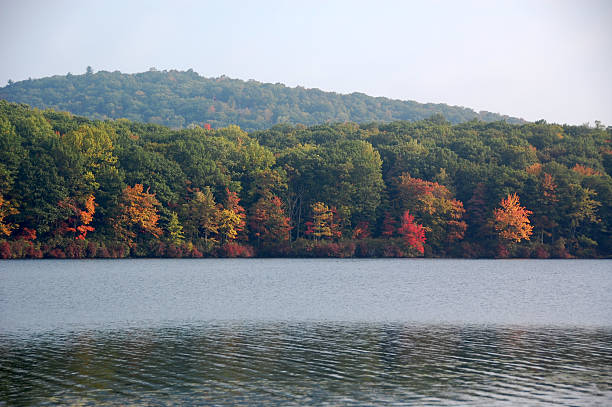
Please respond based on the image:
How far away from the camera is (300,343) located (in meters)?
32.2

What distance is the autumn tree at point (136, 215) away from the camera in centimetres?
10481

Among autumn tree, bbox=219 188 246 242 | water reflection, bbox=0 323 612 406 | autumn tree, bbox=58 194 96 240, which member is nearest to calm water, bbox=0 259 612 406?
water reflection, bbox=0 323 612 406

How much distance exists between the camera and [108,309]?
43875mm

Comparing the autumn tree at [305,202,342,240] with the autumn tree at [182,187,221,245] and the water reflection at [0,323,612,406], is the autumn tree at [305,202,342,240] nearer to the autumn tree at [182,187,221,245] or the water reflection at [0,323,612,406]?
the autumn tree at [182,187,221,245]

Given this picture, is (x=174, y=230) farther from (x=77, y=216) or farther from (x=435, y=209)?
(x=435, y=209)

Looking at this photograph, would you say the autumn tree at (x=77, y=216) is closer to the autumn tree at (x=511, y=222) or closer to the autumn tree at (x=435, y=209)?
the autumn tree at (x=435, y=209)

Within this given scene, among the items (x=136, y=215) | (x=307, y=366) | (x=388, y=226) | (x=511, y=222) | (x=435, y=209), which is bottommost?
(x=307, y=366)

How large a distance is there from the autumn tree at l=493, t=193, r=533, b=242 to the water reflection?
8310cm

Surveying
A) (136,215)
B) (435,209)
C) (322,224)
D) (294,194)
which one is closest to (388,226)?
(435,209)

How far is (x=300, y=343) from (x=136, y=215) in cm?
7755

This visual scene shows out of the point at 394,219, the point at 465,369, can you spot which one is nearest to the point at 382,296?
the point at 465,369

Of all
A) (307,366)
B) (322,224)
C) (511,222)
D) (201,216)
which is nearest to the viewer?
(307,366)

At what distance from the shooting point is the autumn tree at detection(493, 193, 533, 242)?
389 ft

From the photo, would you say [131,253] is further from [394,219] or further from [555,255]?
[555,255]
